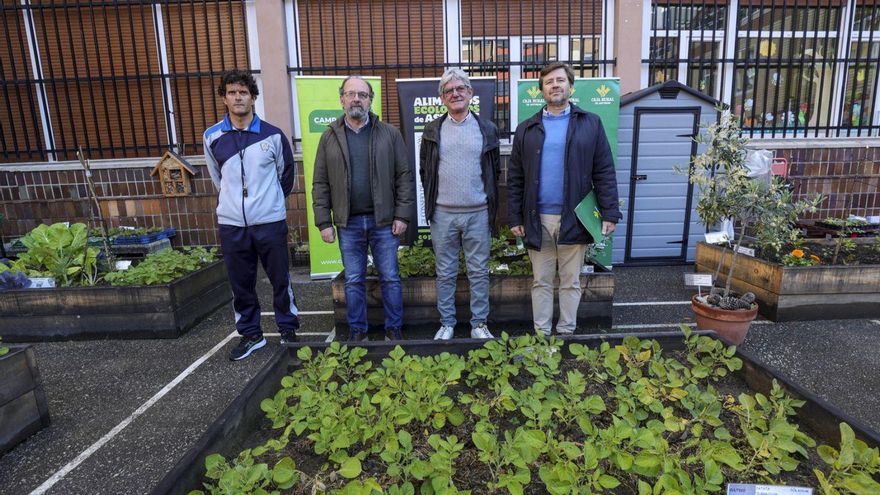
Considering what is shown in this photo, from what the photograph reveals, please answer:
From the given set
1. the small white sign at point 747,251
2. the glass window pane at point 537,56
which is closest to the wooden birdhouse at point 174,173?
the glass window pane at point 537,56

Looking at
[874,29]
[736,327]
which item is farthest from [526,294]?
[874,29]

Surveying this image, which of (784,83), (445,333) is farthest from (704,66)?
(445,333)

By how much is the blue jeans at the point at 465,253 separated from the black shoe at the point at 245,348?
4.53ft

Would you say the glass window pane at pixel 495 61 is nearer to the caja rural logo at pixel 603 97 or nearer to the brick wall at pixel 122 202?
the caja rural logo at pixel 603 97

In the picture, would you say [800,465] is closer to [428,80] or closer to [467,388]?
[467,388]

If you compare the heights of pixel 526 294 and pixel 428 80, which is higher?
pixel 428 80

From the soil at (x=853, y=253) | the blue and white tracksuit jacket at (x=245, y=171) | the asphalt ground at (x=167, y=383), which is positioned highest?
the blue and white tracksuit jacket at (x=245, y=171)

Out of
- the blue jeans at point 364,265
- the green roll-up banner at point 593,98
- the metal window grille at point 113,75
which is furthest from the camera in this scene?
the metal window grille at point 113,75

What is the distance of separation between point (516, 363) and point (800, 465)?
1051mm

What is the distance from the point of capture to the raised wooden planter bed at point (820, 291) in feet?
12.2

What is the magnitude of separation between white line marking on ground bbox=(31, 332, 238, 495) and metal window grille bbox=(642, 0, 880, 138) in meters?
6.33

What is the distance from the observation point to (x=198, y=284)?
13.5 ft

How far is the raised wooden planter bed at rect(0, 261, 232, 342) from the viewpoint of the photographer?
3.64 m

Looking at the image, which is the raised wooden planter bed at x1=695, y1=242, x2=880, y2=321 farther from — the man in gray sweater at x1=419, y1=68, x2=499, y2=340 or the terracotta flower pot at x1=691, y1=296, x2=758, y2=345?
the man in gray sweater at x1=419, y1=68, x2=499, y2=340
